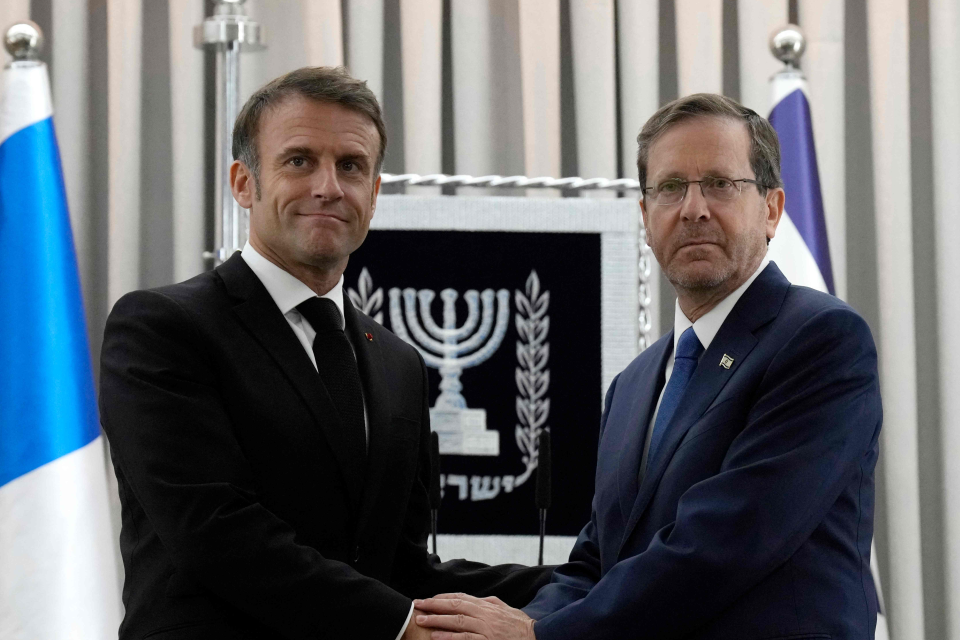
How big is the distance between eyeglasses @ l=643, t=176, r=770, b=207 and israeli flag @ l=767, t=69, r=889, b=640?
47.8 inches

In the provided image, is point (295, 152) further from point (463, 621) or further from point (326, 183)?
point (463, 621)

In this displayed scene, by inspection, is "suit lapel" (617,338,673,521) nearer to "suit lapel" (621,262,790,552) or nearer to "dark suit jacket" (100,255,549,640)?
"suit lapel" (621,262,790,552)

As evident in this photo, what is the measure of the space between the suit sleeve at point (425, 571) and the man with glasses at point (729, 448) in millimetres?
251

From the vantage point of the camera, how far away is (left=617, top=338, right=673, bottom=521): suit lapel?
220 centimetres

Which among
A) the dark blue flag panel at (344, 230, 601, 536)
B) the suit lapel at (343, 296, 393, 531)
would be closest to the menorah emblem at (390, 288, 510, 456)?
the dark blue flag panel at (344, 230, 601, 536)

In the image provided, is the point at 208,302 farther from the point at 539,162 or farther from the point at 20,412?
the point at 539,162

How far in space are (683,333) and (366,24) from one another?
79.6 inches

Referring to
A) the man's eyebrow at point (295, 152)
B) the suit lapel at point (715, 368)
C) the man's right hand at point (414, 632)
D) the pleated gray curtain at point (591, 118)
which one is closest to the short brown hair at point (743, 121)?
the suit lapel at point (715, 368)

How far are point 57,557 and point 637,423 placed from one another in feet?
5.93

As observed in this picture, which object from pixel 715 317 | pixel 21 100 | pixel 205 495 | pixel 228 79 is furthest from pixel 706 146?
pixel 21 100

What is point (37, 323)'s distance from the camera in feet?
10.2

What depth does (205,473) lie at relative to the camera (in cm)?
197

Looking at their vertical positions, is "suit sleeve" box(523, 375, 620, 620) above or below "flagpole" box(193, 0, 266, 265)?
below

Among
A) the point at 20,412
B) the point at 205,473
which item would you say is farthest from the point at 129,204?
the point at 205,473
